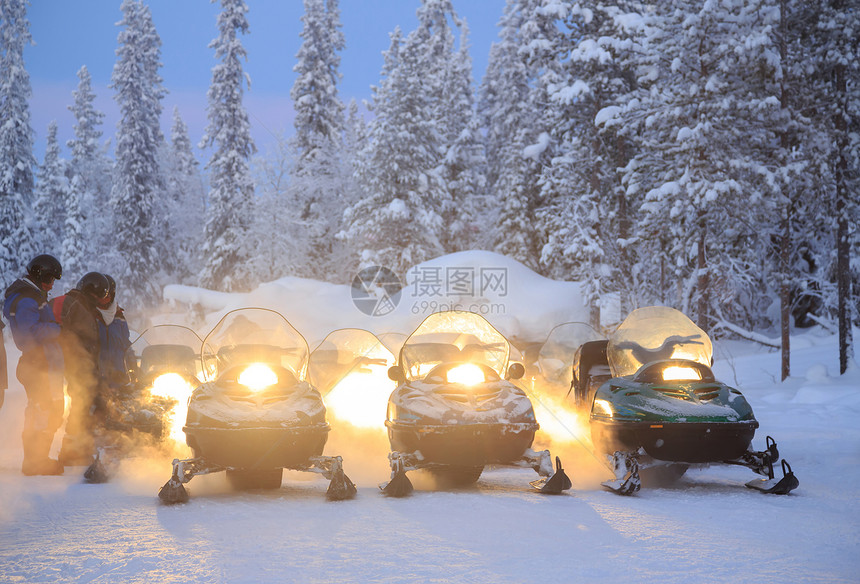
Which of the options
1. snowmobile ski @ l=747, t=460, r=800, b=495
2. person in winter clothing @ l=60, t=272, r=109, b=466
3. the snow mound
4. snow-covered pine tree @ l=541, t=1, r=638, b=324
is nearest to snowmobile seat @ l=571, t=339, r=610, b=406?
snowmobile ski @ l=747, t=460, r=800, b=495

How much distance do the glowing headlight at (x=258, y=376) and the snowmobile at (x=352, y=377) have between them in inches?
102

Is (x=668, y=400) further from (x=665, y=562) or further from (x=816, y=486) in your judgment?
(x=665, y=562)

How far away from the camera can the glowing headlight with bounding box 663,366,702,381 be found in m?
8.09

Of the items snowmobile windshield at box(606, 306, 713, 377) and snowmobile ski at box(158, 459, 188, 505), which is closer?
snowmobile ski at box(158, 459, 188, 505)

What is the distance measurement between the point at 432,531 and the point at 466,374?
8.77 ft

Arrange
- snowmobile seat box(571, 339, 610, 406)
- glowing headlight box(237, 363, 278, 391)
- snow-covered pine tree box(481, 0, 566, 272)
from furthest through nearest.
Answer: snow-covered pine tree box(481, 0, 566, 272)
snowmobile seat box(571, 339, 610, 406)
glowing headlight box(237, 363, 278, 391)

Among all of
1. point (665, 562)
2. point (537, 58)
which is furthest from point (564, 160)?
point (665, 562)

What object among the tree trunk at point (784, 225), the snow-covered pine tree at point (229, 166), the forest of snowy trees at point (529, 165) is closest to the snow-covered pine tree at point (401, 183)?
the forest of snowy trees at point (529, 165)

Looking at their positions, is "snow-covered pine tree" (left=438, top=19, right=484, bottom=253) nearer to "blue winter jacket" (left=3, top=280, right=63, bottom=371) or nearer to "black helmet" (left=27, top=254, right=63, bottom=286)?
"black helmet" (left=27, top=254, right=63, bottom=286)

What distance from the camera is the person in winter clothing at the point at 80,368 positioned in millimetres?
8664

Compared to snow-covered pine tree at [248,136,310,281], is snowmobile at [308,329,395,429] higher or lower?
lower

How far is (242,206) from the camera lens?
41656mm

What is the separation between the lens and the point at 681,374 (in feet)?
26.7

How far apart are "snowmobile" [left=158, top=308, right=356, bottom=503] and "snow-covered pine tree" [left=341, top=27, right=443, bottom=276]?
25247 millimetres
